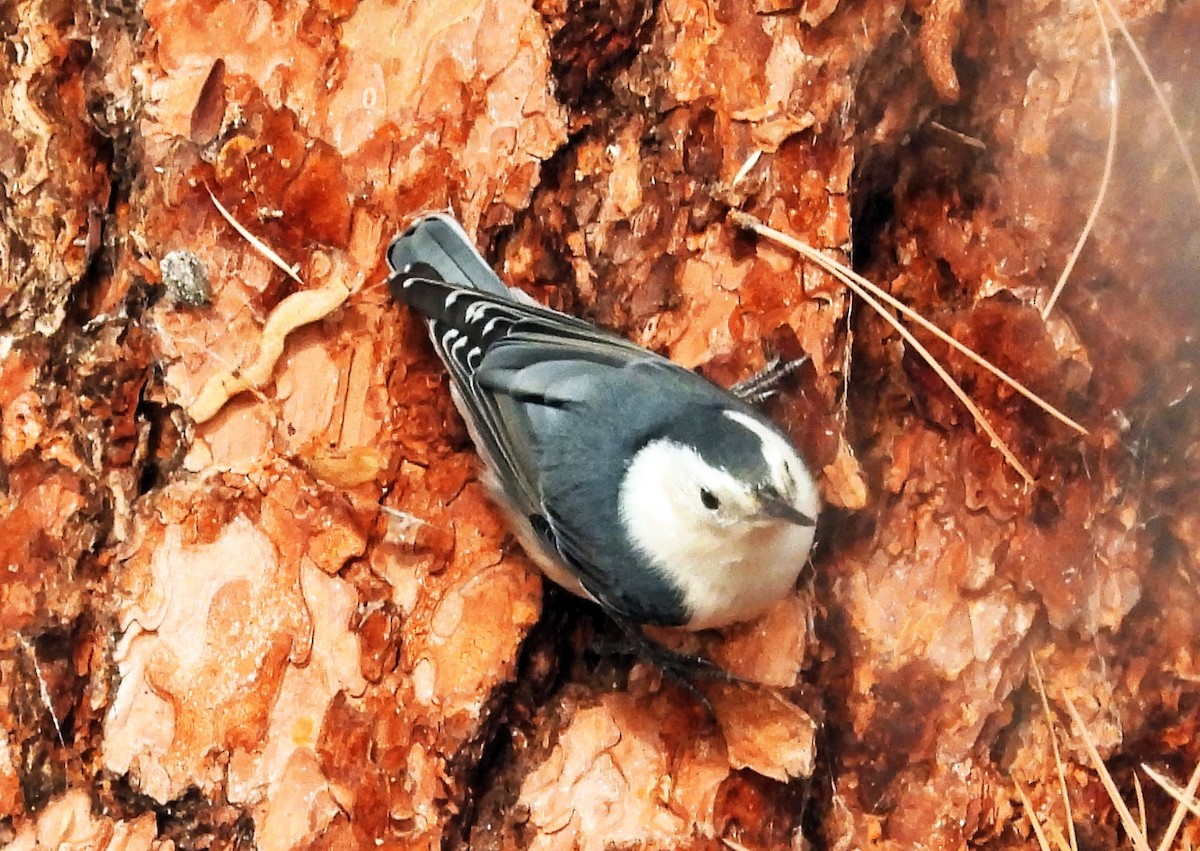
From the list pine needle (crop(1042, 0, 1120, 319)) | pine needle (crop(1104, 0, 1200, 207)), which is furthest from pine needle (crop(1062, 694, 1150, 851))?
pine needle (crop(1104, 0, 1200, 207))

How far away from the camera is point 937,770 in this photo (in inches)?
70.2

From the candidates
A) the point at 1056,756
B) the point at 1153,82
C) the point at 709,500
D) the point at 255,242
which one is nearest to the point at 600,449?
the point at 709,500

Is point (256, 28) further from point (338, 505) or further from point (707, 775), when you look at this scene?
point (707, 775)

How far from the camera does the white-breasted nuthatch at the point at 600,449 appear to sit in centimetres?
175

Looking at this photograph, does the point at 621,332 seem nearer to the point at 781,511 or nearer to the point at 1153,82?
the point at 781,511

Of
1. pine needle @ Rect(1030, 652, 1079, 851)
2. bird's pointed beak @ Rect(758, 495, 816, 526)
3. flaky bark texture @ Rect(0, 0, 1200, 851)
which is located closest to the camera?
bird's pointed beak @ Rect(758, 495, 816, 526)

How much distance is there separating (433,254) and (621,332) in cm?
36

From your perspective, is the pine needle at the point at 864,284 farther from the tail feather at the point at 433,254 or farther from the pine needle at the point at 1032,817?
the pine needle at the point at 1032,817

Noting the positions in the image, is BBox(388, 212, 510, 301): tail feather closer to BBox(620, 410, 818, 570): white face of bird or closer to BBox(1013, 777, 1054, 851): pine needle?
BBox(620, 410, 818, 570): white face of bird

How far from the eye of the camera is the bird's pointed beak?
1.59m

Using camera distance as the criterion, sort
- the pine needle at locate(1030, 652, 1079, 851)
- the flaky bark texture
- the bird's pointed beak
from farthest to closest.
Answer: the pine needle at locate(1030, 652, 1079, 851)
the flaky bark texture
the bird's pointed beak

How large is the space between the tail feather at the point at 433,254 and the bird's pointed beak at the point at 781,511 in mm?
633

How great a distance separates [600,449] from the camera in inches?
72.1

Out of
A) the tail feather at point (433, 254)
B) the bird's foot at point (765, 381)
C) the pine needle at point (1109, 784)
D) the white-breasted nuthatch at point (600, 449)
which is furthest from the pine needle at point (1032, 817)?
the tail feather at point (433, 254)
